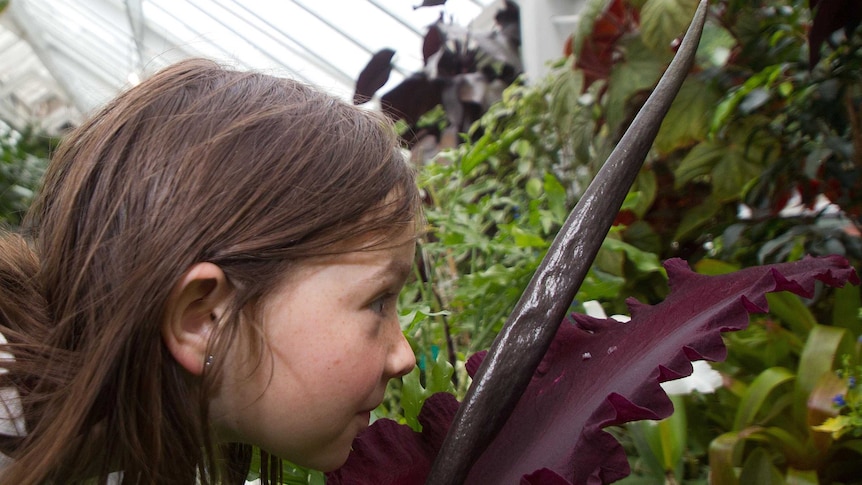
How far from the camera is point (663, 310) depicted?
1.64 feet

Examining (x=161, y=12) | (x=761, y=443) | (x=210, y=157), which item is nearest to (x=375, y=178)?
(x=210, y=157)

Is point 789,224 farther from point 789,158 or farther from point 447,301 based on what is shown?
point 447,301

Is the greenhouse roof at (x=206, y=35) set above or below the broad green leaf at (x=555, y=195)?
below

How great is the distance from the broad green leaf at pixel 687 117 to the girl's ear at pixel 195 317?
856mm

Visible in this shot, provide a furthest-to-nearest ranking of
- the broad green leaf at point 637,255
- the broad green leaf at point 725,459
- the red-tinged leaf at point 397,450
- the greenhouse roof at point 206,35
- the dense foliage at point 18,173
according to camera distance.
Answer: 1. the greenhouse roof at point 206,35
2. the dense foliage at point 18,173
3. the broad green leaf at point 637,255
4. the broad green leaf at point 725,459
5. the red-tinged leaf at point 397,450

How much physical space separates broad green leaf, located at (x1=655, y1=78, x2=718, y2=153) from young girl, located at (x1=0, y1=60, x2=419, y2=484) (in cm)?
76

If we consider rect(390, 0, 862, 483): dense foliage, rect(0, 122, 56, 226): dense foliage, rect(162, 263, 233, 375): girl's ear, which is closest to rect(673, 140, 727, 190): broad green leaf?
rect(390, 0, 862, 483): dense foliage

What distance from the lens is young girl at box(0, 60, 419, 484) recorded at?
0.53 meters

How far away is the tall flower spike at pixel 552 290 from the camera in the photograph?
43 cm

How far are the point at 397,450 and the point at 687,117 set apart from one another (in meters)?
0.86

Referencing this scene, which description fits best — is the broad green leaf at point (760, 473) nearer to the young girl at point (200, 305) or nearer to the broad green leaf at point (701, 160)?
the young girl at point (200, 305)

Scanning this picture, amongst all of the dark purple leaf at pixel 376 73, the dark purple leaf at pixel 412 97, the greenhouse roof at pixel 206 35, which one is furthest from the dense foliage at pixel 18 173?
the dark purple leaf at pixel 376 73

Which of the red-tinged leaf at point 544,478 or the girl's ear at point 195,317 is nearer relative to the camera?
the red-tinged leaf at point 544,478

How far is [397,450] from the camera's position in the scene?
1.78ft
